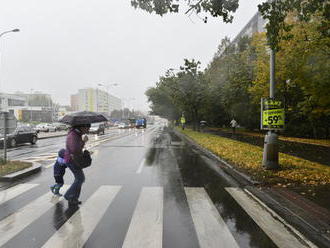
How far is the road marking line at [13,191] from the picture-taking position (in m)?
5.20

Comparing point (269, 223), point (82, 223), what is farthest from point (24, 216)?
point (269, 223)

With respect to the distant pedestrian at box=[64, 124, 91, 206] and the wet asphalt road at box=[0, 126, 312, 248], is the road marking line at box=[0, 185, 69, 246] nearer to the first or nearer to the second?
the wet asphalt road at box=[0, 126, 312, 248]

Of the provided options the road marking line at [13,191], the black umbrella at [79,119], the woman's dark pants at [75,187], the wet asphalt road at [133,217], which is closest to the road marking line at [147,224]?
the wet asphalt road at [133,217]

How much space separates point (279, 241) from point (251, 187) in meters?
2.76

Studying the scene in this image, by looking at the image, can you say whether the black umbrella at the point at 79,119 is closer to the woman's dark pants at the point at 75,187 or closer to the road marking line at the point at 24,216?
the woman's dark pants at the point at 75,187

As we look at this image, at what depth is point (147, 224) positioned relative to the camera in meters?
3.88

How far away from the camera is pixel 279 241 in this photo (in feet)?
11.3

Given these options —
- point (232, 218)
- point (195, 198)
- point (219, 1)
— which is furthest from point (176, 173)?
point (219, 1)

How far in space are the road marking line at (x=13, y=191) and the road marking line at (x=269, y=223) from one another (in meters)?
5.29

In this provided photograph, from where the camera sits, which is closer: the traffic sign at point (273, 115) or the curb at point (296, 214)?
the curb at point (296, 214)

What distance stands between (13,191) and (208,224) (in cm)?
496

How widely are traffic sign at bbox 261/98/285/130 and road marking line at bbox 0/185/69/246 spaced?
672 centimetres

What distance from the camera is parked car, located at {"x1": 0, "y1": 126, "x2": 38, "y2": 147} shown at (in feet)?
52.7

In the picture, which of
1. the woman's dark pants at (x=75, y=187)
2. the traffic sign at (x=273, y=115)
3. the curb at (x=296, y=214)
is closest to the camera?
the curb at (x=296, y=214)
